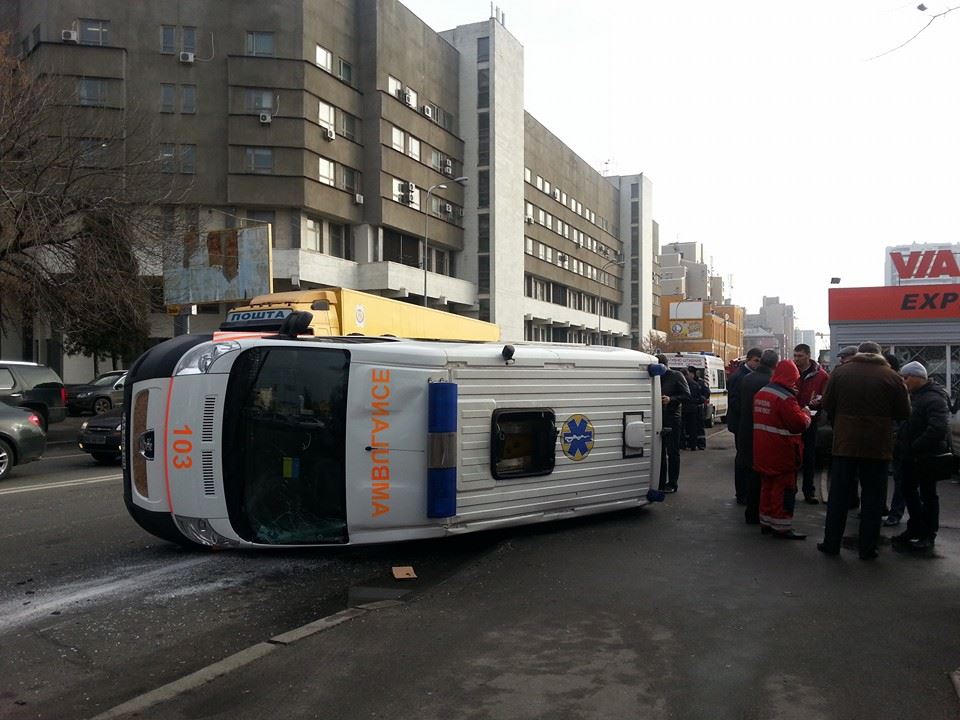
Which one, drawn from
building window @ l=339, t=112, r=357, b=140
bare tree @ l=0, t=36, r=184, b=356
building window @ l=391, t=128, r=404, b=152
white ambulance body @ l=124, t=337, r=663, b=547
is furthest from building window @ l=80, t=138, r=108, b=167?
building window @ l=391, t=128, r=404, b=152

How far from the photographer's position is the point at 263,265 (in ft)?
94.6

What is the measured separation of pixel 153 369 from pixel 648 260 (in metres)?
84.7

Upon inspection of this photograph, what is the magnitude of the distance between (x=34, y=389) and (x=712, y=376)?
20.0m

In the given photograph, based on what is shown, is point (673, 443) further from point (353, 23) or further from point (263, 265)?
point (353, 23)

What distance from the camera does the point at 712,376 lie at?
26594 mm

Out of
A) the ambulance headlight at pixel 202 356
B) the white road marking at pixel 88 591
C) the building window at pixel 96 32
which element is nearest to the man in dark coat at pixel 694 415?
the white road marking at pixel 88 591

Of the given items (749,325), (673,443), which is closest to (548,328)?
(673,443)

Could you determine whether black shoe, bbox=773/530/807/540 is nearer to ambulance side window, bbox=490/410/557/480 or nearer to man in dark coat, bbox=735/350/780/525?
man in dark coat, bbox=735/350/780/525

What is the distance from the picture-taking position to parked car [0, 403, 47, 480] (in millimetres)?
12297

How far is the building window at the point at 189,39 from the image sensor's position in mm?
37812

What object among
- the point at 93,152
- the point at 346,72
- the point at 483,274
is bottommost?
the point at 93,152

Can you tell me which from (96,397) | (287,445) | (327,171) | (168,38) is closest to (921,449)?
(287,445)

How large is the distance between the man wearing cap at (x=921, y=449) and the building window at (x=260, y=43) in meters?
37.3

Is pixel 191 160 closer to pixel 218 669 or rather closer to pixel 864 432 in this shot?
pixel 864 432
